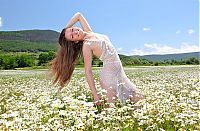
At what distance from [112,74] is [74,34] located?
3.01 feet

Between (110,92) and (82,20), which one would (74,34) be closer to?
(82,20)

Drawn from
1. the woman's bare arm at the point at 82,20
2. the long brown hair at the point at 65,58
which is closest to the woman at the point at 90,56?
the long brown hair at the point at 65,58

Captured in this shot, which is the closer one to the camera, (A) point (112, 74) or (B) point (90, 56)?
(B) point (90, 56)

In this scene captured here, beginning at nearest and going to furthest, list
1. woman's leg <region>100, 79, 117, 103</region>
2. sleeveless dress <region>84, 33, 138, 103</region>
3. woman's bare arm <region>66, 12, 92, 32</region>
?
1. woman's leg <region>100, 79, 117, 103</region>
2. sleeveless dress <region>84, 33, 138, 103</region>
3. woman's bare arm <region>66, 12, 92, 32</region>

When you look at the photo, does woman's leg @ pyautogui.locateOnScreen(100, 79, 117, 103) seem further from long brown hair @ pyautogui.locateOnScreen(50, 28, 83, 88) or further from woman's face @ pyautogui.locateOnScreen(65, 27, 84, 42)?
woman's face @ pyautogui.locateOnScreen(65, 27, 84, 42)

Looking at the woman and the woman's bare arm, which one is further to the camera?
the woman's bare arm

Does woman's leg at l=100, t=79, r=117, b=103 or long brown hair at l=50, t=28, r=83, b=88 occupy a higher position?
long brown hair at l=50, t=28, r=83, b=88

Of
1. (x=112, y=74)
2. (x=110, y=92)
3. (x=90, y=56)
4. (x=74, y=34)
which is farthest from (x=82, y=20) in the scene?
(x=110, y=92)

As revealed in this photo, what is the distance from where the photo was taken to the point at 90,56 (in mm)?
6758

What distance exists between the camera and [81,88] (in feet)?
33.9

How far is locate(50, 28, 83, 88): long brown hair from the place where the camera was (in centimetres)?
702

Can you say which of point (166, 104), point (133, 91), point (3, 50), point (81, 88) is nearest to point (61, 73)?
point (133, 91)

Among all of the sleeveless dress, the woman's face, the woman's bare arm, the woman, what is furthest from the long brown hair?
the woman's bare arm

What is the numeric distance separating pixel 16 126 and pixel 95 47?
332 centimetres
